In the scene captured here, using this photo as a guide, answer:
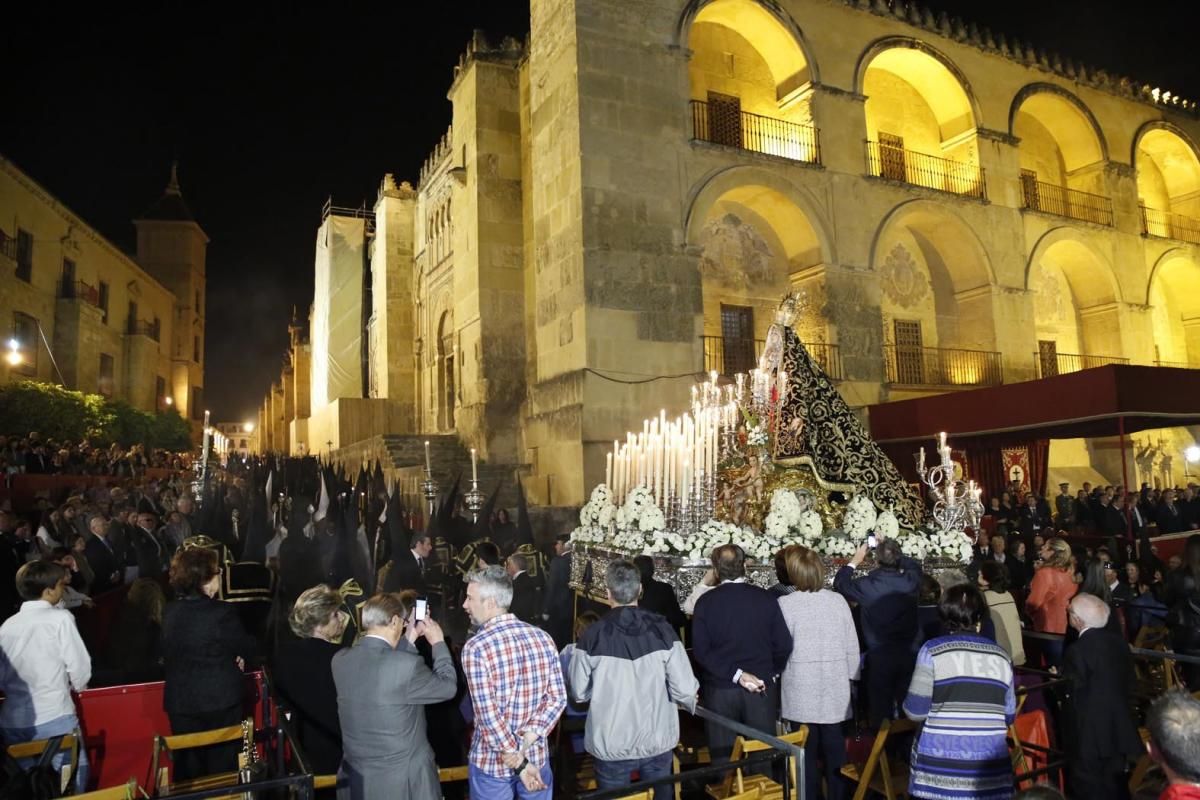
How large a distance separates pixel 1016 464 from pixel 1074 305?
286 inches

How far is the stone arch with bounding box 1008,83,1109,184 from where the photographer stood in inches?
813

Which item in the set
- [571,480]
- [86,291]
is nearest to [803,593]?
[571,480]

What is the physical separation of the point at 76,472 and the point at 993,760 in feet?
57.1

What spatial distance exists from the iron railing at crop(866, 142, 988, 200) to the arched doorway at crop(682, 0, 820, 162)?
100.0 inches

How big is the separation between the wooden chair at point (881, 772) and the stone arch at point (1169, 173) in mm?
23726

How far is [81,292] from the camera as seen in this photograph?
94.5 ft

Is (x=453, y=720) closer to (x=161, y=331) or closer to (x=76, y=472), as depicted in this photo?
(x=76, y=472)

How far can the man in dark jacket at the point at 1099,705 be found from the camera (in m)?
4.07

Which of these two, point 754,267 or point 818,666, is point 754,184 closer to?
point 754,267

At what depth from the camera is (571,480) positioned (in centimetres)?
1430

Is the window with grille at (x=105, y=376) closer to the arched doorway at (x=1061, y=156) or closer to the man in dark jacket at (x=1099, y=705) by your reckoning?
the arched doorway at (x=1061, y=156)

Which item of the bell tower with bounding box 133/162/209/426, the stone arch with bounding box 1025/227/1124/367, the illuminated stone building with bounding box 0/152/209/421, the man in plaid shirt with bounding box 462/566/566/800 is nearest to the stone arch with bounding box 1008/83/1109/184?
the stone arch with bounding box 1025/227/1124/367

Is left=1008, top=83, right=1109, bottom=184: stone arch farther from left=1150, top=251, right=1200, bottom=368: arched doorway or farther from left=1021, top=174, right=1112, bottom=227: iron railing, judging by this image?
left=1150, top=251, right=1200, bottom=368: arched doorway

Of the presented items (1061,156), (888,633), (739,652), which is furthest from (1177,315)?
(739,652)
